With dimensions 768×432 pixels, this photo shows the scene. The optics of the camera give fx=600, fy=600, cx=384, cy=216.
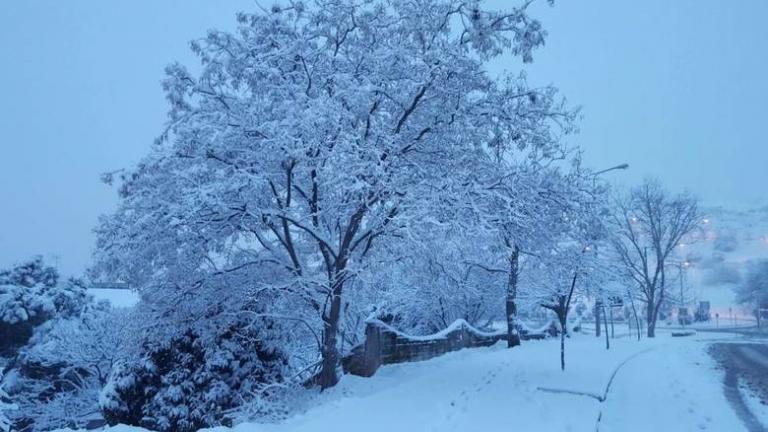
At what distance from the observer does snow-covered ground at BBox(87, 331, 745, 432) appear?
8539 millimetres

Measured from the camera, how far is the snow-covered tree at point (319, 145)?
10.2 m

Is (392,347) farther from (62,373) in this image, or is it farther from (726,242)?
(726,242)

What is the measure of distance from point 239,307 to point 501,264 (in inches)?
388

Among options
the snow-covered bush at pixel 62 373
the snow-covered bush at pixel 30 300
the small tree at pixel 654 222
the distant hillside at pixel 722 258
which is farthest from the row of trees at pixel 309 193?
the distant hillside at pixel 722 258

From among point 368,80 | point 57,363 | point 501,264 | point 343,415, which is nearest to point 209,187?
point 368,80

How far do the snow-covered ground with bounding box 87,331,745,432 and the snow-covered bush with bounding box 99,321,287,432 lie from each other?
1900 mm

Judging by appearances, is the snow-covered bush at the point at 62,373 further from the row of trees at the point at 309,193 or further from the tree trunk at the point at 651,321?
the tree trunk at the point at 651,321

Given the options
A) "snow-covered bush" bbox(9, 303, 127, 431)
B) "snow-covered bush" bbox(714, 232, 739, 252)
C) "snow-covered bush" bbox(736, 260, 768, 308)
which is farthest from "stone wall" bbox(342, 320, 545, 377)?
"snow-covered bush" bbox(714, 232, 739, 252)

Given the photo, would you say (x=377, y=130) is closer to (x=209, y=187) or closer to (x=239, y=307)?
(x=209, y=187)

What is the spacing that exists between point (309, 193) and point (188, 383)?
4.57m

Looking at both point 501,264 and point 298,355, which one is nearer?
point 298,355

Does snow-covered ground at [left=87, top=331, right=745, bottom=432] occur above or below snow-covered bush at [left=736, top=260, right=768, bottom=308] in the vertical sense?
below

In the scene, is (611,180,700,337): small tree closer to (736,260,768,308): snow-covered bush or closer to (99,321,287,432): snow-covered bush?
(736,260,768,308): snow-covered bush

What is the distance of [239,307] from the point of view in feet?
40.1
